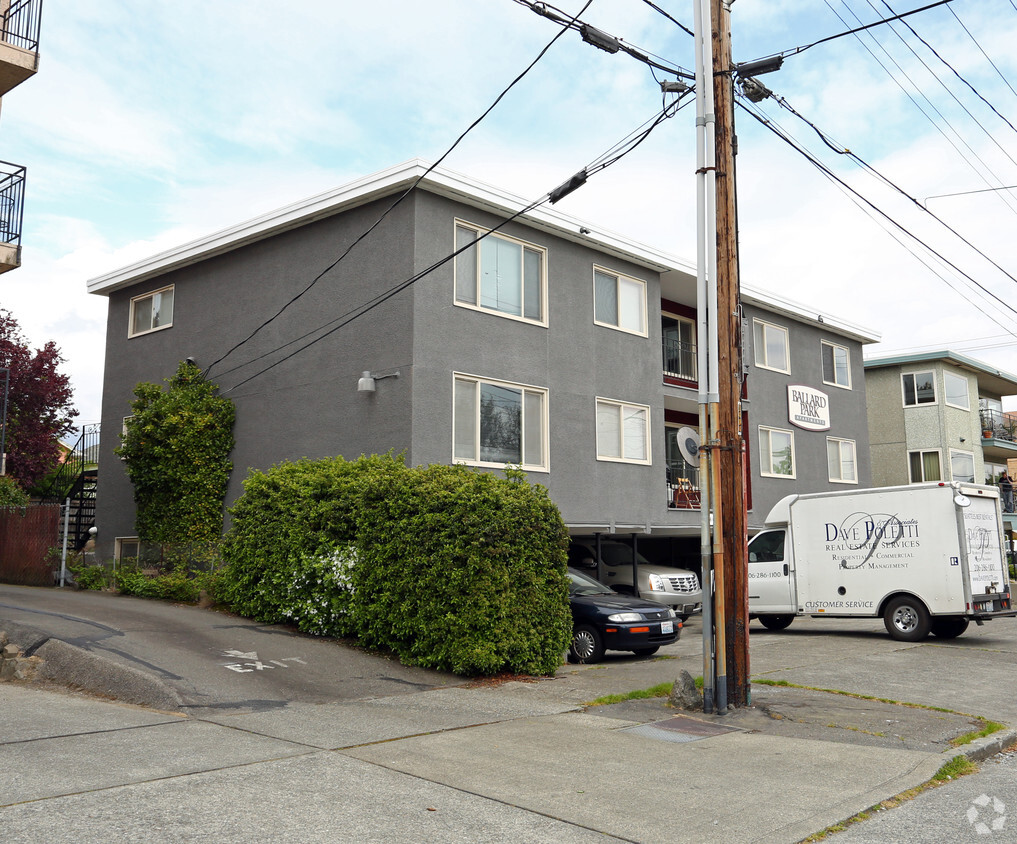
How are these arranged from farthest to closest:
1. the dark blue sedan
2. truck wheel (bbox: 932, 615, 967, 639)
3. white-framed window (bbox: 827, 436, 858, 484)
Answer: white-framed window (bbox: 827, 436, 858, 484), truck wheel (bbox: 932, 615, 967, 639), the dark blue sedan

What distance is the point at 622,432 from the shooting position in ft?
63.6

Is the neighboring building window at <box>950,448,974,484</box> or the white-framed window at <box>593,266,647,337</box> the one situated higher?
the white-framed window at <box>593,266,647,337</box>

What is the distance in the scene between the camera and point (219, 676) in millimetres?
10383

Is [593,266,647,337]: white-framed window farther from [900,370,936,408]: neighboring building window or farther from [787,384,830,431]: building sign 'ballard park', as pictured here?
[900,370,936,408]: neighboring building window

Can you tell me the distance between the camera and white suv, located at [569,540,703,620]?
58.4ft

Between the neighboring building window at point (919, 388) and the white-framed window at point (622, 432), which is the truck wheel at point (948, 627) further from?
the neighboring building window at point (919, 388)

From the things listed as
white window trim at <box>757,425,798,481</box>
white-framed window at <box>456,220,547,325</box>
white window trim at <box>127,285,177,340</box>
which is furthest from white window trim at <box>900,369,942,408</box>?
white window trim at <box>127,285,177,340</box>

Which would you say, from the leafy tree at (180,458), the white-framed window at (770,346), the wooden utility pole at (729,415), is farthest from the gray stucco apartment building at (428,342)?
the wooden utility pole at (729,415)

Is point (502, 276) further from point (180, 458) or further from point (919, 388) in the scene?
point (919, 388)

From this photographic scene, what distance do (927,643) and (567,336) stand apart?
8.35 meters

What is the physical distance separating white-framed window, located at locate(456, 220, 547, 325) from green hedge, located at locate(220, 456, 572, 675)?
170 inches

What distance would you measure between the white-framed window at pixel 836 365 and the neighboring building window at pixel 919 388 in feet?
30.4

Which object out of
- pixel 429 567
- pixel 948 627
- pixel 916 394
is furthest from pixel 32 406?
pixel 916 394

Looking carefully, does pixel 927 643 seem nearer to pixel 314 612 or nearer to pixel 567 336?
pixel 567 336
